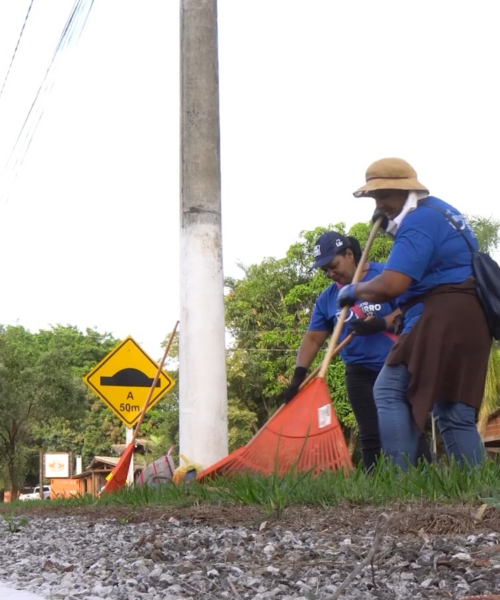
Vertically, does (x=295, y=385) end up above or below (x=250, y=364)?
below

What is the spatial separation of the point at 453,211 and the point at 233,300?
3446 cm

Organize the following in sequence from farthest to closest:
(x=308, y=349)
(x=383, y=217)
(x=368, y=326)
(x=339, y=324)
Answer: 1. (x=308, y=349)
2. (x=339, y=324)
3. (x=368, y=326)
4. (x=383, y=217)

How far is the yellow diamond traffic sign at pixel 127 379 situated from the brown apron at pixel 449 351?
8.14m

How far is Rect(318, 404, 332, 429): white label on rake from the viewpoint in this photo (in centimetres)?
527

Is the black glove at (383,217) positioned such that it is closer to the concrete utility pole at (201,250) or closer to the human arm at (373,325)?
the human arm at (373,325)

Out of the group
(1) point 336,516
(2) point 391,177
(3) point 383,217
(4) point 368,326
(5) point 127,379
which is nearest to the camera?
(1) point 336,516

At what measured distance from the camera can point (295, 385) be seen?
234 inches

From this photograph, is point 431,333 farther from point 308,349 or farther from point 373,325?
point 308,349

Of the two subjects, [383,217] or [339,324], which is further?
[339,324]

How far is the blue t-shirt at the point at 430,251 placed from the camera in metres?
4.33

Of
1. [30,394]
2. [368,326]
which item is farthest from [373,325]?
[30,394]

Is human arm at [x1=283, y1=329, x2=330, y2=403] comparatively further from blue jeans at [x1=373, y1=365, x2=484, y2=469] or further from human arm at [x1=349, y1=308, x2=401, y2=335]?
blue jeans at [x1=373, y1=365, x2=484, y2=469]

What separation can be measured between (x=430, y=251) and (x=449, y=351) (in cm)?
48

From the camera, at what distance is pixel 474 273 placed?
4414 millimetres
